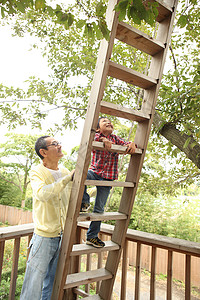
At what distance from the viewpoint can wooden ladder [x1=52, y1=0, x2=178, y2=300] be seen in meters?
1.23

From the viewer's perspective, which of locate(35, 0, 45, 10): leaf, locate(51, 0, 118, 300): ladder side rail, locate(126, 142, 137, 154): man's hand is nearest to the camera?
locate(35, 0, 45, 10): leaf

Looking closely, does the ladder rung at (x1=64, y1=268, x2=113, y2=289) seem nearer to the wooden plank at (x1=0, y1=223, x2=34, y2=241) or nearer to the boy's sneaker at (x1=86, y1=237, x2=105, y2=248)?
the boy's sneaker at (x1=86, y1=237, x2=105, y2=248)

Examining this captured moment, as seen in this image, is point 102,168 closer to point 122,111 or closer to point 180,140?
point 122,111

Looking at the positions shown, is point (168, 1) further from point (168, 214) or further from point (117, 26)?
point (168, 214)

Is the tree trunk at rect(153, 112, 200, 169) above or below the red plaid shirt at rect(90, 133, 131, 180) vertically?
above

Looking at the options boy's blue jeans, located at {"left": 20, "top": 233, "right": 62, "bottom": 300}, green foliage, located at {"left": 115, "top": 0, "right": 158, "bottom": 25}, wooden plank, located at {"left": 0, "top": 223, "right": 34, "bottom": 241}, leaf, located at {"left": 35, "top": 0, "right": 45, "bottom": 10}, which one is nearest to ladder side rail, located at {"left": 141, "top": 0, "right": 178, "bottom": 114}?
green foliage, located at {"left": 115, "top": 0, "right": 158, "bottom": 25}

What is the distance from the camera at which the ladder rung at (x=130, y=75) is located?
1.25 metres

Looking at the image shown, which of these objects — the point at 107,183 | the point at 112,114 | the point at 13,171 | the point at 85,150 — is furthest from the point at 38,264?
the point at 13,171

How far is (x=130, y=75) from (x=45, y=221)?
3.24ft

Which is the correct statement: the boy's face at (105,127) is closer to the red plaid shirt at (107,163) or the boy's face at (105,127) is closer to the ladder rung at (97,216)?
the red plaid shirt at (107,163)

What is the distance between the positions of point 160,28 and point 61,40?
2310mm

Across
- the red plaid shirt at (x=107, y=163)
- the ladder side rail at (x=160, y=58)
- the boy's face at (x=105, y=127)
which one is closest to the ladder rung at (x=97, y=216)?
the red plaid shirt at (x=107, y=163)

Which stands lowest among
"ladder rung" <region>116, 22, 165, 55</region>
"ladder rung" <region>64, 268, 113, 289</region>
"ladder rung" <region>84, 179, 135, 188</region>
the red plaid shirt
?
"ladder rung" <region>64, 268, 113, 289</region>

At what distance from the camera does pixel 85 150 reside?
1.23 meters
